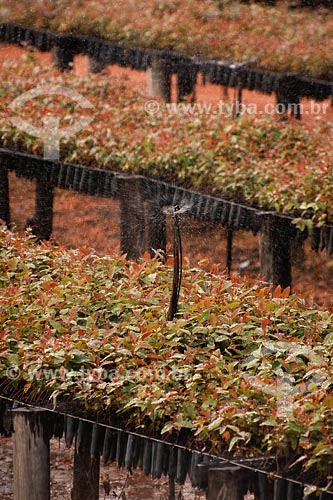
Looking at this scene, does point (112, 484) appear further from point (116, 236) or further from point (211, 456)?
point (116, 236)

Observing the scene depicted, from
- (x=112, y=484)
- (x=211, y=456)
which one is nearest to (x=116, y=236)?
(x=112, y=484)

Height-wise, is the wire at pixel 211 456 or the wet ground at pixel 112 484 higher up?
the wire at pixel 211 456

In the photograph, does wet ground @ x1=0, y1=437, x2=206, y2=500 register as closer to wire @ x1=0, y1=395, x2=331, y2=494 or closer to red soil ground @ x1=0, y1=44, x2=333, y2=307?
wire @ x1=0, y1=395, x2=331, y2=494

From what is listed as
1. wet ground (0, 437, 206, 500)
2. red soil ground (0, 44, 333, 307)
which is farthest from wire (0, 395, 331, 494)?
red soil ground (0, 44, 333, 307)

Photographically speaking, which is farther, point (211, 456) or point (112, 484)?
point (112, 484)

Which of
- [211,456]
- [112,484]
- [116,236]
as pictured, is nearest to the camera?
[211,456]

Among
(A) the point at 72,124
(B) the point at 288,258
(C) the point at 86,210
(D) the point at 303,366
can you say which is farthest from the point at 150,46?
(D) the point at 303,366

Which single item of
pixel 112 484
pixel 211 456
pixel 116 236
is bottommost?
pixel 112 484

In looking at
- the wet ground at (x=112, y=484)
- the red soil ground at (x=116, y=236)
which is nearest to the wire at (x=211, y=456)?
the wet ground at (x=112, y=484)

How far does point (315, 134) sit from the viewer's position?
940cm

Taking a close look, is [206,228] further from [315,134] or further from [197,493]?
[197,493]

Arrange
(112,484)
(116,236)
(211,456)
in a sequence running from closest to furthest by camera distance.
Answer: (211,456) → (112,484) → (116,236)

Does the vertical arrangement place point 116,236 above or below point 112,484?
above

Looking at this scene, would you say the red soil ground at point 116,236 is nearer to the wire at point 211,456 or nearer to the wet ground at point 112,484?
the wet ground at point 112,484
